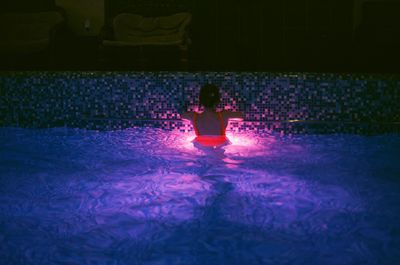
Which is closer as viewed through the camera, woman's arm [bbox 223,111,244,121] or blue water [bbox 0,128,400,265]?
blue water [bbox 0,128,400,265]

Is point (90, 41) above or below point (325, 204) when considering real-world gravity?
above

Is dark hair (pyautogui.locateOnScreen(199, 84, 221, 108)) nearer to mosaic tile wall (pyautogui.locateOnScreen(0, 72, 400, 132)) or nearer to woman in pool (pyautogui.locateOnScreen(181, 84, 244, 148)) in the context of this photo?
woman in pool (pyautogui.locateOnScreen(181, 84, 244, 148))

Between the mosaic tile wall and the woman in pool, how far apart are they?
0.45 m

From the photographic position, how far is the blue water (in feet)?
7.09

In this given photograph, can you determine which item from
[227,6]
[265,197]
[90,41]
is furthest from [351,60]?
[265,197]

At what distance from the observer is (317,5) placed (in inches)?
341

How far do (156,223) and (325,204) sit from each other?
1033 mm

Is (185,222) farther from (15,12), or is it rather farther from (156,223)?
(15,12)

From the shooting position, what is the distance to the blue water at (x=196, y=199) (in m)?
2.16

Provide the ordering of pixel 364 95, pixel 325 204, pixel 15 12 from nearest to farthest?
pixel 325 204 < pixel 364 95 < pixel 15 12

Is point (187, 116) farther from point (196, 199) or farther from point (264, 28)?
point (264, 28)

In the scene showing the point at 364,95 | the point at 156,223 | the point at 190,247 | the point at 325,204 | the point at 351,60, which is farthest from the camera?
the point at 351,60

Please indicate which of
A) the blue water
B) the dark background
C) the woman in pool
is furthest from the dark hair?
the dark background

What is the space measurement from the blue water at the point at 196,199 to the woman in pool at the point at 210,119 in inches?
5.1
